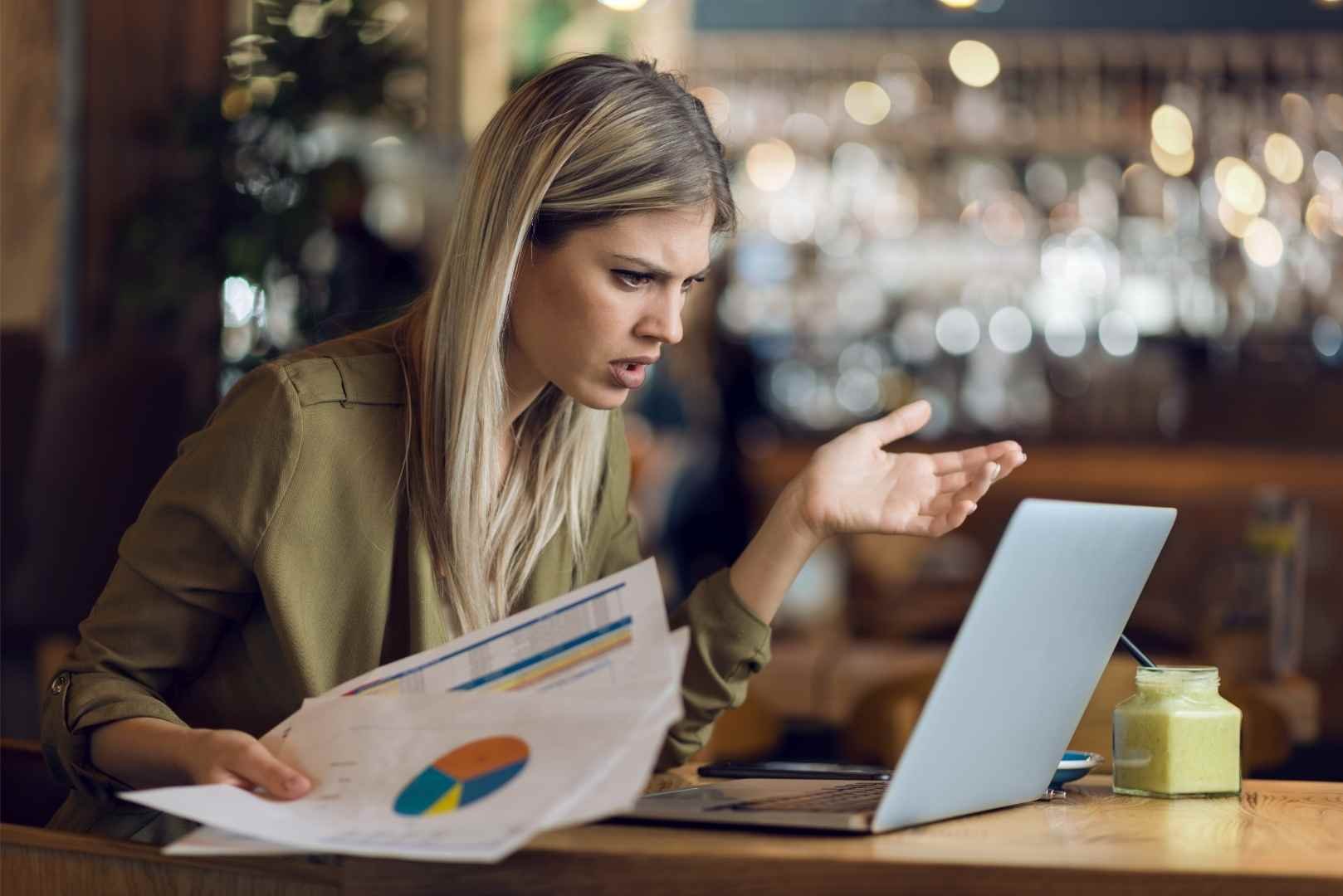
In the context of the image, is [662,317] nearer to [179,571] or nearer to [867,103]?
[179,571]

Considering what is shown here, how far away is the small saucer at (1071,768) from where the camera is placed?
141cm

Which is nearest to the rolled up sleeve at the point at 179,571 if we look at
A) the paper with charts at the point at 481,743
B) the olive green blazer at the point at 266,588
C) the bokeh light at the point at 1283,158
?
the olive green blazer at the point at 266,588

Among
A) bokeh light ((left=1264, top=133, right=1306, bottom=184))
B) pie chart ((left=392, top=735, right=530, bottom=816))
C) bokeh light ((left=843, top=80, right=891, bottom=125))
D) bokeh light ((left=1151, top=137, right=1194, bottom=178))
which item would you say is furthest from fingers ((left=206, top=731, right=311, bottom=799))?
bokeh light ((left=843, top=80, right=891, bottom=125))

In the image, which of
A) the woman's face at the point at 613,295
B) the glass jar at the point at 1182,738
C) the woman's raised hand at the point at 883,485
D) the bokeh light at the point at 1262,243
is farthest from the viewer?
the bokeh light at the point at 1262,243

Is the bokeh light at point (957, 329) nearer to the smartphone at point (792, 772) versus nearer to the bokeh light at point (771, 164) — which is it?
the bokeh light at point (771, 164)

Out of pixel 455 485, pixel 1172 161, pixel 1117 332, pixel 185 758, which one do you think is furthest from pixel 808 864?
pixel 1172 161

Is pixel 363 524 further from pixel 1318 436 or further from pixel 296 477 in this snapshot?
pixel 1318 436

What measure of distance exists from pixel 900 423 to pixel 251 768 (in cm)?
65

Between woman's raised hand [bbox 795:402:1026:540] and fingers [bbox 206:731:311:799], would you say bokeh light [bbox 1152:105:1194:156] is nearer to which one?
woman's raised hand [bbox 795:402:1026:540]

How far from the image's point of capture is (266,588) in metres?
1.42

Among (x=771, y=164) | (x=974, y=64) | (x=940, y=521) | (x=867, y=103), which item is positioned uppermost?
(x=974, y=64)

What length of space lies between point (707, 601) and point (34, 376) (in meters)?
2.91

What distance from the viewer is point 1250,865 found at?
3.34 feet

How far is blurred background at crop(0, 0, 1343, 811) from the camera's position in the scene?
3584 millimetres
